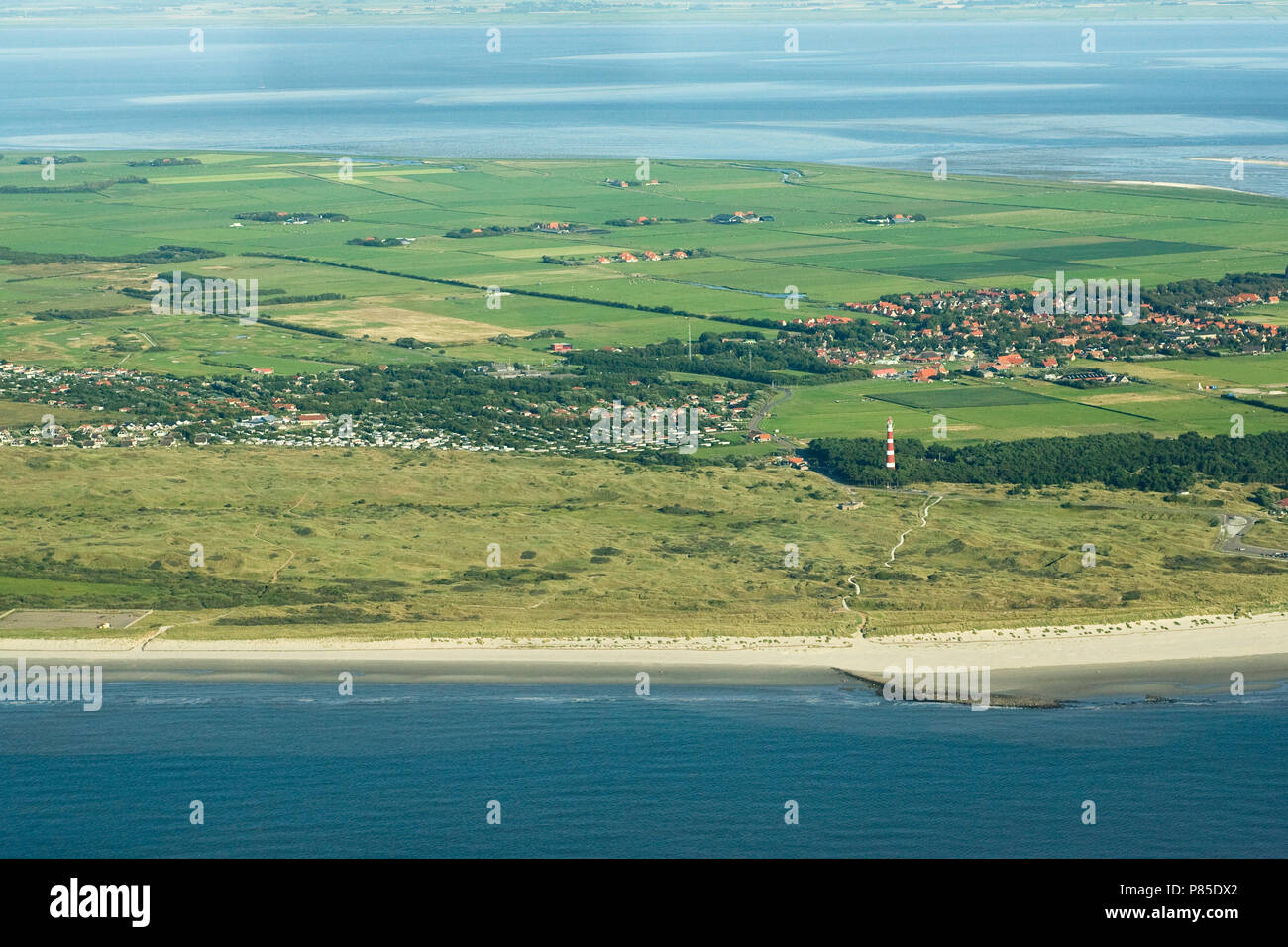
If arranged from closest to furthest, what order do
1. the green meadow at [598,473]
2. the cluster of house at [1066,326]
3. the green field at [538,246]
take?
the green meadow at [598,473] → the cluster of house at [1066,326] → the green field at [538,246]

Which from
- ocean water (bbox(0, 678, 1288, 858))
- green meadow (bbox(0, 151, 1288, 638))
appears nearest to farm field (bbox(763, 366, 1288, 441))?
green meadow (bbox(0, 151, 1288, 638))

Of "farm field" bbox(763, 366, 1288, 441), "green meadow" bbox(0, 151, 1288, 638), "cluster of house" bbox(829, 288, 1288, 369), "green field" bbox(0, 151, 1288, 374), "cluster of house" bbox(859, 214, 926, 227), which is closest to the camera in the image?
"green meadow" bbox(0, 151, 1288, 638)

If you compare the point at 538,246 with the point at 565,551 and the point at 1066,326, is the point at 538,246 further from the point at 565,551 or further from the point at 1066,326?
the point at 565,551

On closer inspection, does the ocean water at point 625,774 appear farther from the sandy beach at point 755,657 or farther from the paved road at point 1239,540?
the paved road at point 1239,540

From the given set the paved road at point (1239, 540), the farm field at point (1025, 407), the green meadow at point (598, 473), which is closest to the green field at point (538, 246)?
the green meadow at point (598, 473)

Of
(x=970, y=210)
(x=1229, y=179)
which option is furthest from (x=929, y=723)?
(x=1229, y=179)

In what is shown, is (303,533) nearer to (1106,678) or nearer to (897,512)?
(897,512)

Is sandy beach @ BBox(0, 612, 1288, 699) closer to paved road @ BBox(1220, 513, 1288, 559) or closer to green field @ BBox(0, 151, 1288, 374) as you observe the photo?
paved road @ BBox(1220, 513, 1288, 559)
